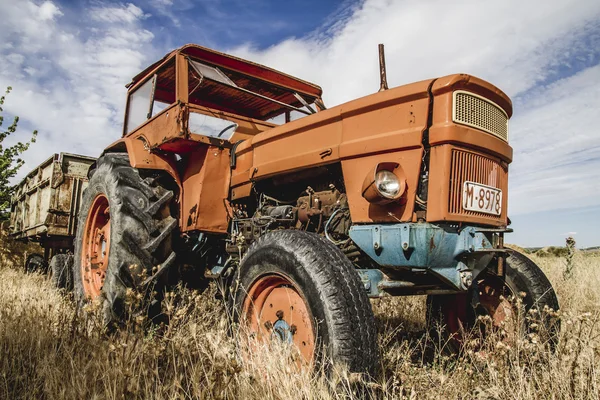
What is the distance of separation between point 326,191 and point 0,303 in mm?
2808

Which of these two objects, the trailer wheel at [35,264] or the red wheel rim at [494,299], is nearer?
the red wheel rim at [494,299]

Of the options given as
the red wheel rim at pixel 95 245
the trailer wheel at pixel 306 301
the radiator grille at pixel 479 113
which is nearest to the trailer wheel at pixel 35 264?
Answer: the red wheel rim at pixel 95 245

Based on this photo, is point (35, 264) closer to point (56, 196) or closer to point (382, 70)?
point (56, 196)

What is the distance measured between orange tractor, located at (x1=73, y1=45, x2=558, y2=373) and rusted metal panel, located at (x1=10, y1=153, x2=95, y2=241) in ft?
6.08

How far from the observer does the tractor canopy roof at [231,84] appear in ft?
12.9

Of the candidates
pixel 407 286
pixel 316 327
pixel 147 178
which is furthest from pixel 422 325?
pixel 147 178

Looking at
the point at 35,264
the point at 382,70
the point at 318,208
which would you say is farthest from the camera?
the point at 35,264

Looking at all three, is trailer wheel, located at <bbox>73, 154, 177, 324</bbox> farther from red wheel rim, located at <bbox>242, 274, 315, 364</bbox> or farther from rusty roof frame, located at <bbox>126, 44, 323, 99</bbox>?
rusty roof frame, located at <bbox>126, 44, 323, 99</bbox>

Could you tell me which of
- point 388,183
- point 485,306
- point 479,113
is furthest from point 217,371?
point 485,306

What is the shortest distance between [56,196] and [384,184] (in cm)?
506

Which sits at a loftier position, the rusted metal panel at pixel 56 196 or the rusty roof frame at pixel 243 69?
the rusty roof frame at pixel 243 69

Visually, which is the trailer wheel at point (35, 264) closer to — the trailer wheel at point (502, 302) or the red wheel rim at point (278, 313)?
the red wheel rim at point (278, 313)

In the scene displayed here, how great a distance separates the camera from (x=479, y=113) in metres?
2.62

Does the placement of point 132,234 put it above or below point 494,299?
above
